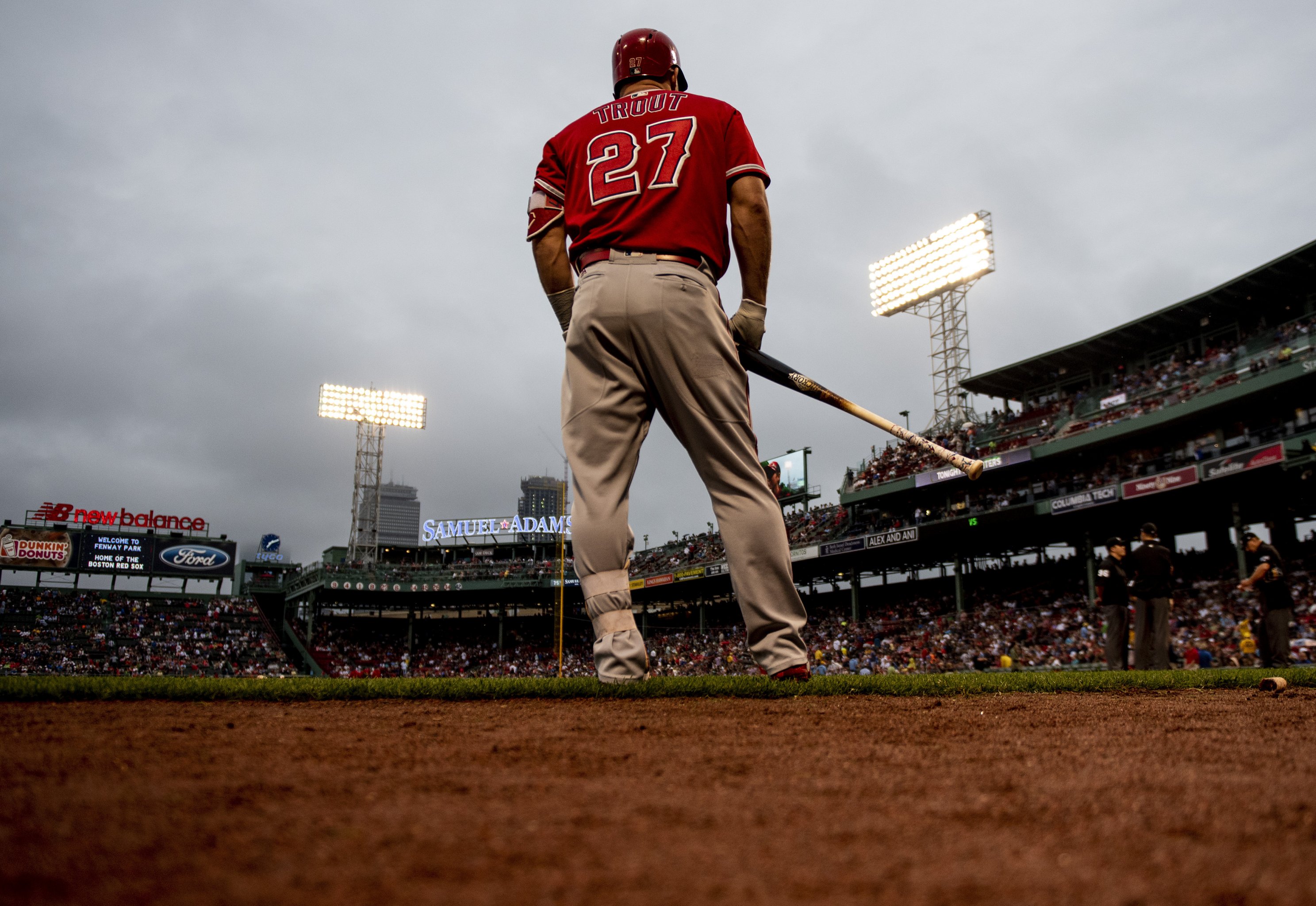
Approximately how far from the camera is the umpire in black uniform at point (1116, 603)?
849 cm

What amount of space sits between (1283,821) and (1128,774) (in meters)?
0.43

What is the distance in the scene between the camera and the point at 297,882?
0.89 metres

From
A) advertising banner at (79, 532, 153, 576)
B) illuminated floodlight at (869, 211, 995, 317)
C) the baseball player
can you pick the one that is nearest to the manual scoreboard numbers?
advertising banner at (79, 532, 153, 576)

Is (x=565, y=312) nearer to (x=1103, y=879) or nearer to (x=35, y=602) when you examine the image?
(x=1103, y=879)

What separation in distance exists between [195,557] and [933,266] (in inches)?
1555

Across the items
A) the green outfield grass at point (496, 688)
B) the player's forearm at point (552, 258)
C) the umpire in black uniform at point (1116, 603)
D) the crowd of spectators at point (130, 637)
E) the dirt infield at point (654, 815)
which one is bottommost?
the crowd of spectators at point (130, 637)

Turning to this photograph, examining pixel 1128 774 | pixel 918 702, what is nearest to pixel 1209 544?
pixel 918 702

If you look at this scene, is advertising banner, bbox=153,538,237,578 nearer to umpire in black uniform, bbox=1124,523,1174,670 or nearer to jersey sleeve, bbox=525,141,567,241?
umpire in black uniform, bbox=1124,523,1174,670

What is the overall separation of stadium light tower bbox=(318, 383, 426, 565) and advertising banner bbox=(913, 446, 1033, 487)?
26.6m

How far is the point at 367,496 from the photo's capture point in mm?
44688

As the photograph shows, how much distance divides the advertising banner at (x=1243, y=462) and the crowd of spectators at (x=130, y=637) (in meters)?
32.6

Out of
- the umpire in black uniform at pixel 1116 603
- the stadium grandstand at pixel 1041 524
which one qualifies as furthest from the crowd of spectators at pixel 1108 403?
the umpire in black uniform at pixel 1116 603

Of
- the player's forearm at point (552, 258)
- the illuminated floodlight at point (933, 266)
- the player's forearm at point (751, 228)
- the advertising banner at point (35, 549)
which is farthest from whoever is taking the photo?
the advertising banner at point (35, 549)

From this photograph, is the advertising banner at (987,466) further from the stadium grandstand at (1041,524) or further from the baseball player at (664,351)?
the baseball player at (664,351)
